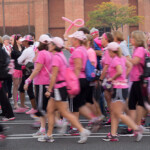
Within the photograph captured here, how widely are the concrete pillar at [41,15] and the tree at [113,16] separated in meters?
7.62

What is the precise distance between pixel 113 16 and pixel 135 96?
171 feet

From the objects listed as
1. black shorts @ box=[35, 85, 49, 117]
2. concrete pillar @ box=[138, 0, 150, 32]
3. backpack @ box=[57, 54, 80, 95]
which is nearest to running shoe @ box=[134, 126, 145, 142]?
backpack @ box=[57, 54, 80, 95]

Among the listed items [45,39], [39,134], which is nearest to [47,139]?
[39,134]

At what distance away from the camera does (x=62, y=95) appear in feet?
21.8

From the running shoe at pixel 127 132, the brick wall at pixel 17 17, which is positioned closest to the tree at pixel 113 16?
the brick wall at pixel 17 17

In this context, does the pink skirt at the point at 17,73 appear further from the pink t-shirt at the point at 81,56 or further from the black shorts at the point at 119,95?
the black shorts at the point at 119,95

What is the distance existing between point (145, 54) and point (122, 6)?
5206cm

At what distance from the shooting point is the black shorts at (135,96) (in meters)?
7.27

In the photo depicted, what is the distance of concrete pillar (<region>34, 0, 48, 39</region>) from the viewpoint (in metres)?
62.9

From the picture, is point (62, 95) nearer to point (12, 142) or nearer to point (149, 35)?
point (12, 142)

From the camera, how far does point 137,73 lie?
23.8 ft

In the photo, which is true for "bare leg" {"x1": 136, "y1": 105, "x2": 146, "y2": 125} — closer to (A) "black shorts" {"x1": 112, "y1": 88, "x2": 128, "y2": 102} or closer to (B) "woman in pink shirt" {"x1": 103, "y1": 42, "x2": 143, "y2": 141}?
(B) "woman in pink shirt" {"x1": 103, "y1": 42, "x2": 143, "y2": 141}

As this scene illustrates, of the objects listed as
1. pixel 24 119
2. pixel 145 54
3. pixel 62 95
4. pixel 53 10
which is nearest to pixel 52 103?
pixel 62 95

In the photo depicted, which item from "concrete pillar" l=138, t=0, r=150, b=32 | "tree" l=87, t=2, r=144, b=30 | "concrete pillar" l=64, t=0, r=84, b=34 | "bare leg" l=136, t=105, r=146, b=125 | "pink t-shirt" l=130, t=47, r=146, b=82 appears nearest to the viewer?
"pink t-shirt" l=130, t=47, r=146, b=82
